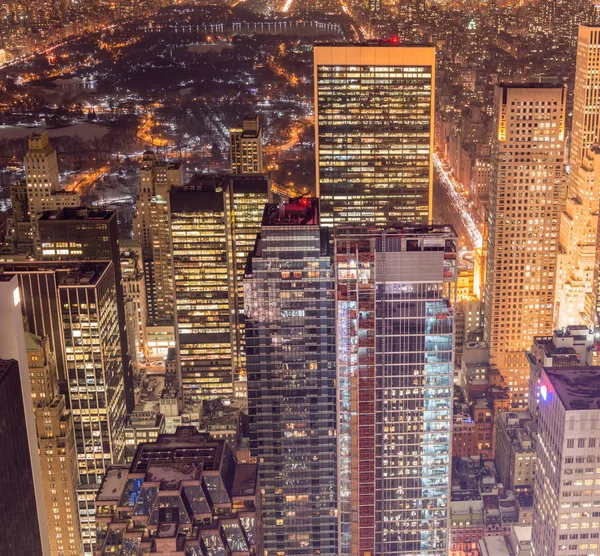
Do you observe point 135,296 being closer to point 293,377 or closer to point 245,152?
point 245,152

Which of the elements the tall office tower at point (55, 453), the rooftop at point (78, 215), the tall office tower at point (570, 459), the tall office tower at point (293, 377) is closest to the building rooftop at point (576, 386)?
the tall office tower at point (570, 459)

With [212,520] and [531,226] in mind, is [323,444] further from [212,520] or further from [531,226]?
[531,226]

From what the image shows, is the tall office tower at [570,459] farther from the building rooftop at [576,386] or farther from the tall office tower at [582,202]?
the tall office tower at [582,202]

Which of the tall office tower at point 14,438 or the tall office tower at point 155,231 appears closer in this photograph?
the tall office tower at point 14,438

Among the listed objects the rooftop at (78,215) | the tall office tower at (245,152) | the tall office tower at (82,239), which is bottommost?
the tall office tower at (82,239)

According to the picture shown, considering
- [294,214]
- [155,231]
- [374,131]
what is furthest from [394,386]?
[155,231]
